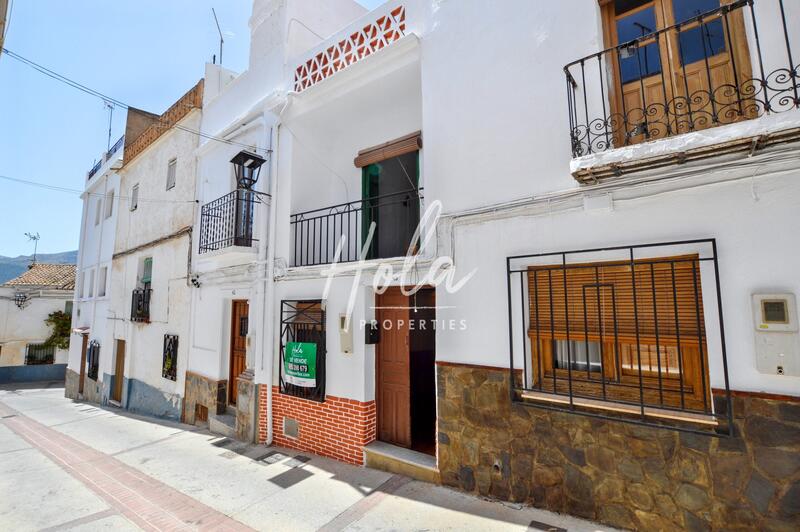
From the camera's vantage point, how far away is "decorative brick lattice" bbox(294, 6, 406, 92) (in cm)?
559

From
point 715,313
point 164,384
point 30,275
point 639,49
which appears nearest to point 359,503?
point 715,313

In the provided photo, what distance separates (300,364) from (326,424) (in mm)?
986

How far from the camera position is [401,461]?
486cm

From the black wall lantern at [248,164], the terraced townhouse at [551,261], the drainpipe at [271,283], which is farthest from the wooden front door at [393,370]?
the black wall lantern at [248,164]

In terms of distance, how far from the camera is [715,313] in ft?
10.1

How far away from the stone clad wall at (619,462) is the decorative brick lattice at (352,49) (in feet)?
15.8

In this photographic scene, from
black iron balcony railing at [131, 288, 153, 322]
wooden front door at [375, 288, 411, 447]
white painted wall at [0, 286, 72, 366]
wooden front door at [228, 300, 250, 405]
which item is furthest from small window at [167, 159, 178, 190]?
white painted wall at [0, 286, 72, 366]

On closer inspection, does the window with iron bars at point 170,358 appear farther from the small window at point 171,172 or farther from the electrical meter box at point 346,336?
the electrical meter box at point 346,336

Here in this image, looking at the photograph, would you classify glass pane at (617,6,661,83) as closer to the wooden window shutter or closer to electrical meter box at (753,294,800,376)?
electrical meter box at (753,294,800,376)

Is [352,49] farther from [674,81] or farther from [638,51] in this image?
[674,81]

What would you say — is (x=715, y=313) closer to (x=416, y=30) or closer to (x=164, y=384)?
(x=416, y=30)

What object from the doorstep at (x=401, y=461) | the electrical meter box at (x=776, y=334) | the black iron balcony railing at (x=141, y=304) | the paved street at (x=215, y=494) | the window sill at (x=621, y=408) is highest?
the black iron balcony railing at (x=141, y=304)

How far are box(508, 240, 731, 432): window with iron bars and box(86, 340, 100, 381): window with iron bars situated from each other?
15.6 m

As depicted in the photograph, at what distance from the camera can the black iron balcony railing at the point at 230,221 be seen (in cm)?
692
